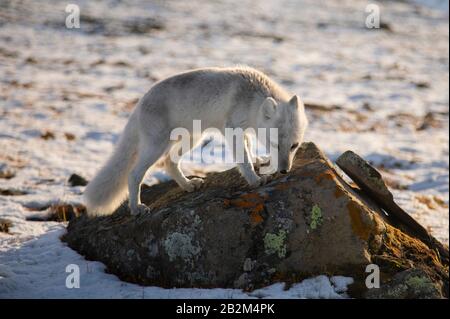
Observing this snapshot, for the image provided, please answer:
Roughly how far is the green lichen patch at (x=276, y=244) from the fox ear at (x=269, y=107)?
4.58 ft

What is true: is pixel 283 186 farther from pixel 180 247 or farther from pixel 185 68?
pixel 185 68

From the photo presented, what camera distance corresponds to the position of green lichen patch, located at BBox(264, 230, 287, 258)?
212 inches

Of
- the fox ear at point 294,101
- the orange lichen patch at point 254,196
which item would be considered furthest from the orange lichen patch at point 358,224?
the fox ear at point 294,101

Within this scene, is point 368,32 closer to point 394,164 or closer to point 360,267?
point 394,164

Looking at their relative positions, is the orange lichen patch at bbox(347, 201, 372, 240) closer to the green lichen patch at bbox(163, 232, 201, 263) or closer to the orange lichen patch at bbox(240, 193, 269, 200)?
the orange lichen patch at bbox(240, 193, 269, 200)

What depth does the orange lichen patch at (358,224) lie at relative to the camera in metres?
5.39

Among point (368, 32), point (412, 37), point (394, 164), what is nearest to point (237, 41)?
point (368, 32)

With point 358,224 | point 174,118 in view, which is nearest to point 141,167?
point 174,118

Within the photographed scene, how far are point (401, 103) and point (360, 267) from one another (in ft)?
54.2

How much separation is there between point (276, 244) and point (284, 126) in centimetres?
133

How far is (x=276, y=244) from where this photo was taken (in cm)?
539

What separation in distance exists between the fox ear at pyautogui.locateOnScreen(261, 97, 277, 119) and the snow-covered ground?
6.31 ft

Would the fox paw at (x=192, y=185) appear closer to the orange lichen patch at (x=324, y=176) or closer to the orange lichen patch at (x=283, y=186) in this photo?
the orange lichen patch at (x=283, y=186)

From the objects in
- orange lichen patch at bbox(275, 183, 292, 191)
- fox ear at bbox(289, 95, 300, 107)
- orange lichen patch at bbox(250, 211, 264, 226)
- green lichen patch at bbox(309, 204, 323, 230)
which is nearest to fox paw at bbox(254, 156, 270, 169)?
orange lichen patch at bbox(275, 183, 292, 191)
